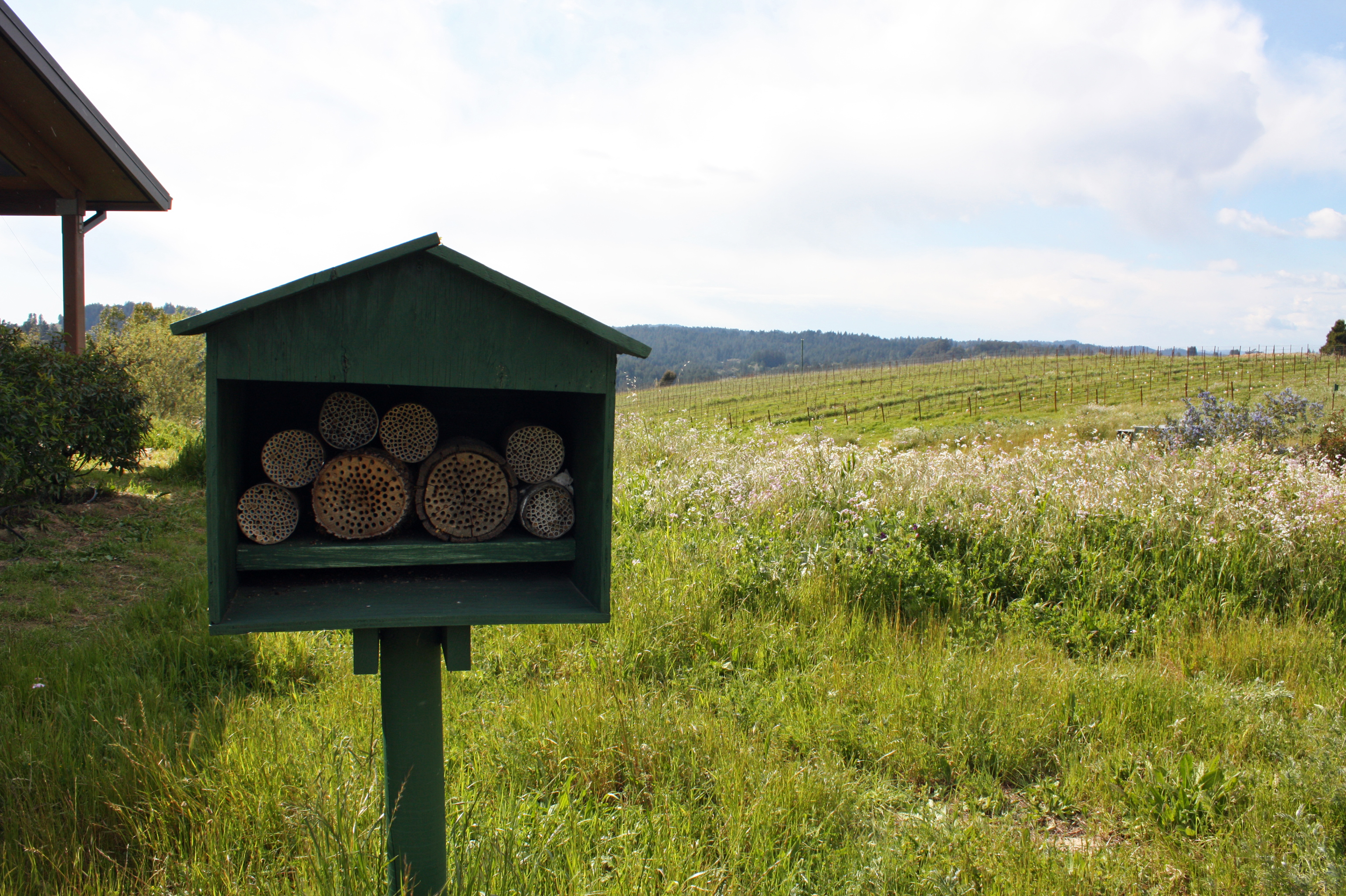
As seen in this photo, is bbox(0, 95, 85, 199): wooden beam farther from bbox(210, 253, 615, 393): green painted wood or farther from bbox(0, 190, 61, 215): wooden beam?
bbox(210, 253, 615, 393): green painted wood

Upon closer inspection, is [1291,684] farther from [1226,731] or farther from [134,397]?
[134,397]

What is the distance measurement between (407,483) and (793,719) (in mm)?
2138

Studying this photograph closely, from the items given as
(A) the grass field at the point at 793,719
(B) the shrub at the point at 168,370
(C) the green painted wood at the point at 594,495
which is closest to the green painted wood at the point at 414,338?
(C) the green painted wood at the point at 594,495

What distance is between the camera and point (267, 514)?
6.34ft

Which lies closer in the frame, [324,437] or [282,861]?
[324,437]

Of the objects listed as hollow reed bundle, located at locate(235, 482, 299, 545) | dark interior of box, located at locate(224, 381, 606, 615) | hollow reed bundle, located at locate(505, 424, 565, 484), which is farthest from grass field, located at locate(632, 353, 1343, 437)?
hollow reed bundle, located at locate(235, 482, 299, 545)

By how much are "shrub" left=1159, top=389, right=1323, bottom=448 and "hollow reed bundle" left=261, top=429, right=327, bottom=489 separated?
12.3 metres

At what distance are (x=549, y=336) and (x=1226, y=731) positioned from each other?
11.5ft

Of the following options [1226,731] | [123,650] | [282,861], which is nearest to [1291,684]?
[1226,731]

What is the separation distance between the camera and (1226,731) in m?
3.22

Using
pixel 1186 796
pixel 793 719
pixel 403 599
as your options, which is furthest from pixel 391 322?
pixel 1186 796

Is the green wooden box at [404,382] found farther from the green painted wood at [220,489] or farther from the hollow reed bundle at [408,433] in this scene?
the hollow reed bundle at [408,433]

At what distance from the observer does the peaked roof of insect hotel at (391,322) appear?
167 cm

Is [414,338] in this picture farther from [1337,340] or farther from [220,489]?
[1337,340]
